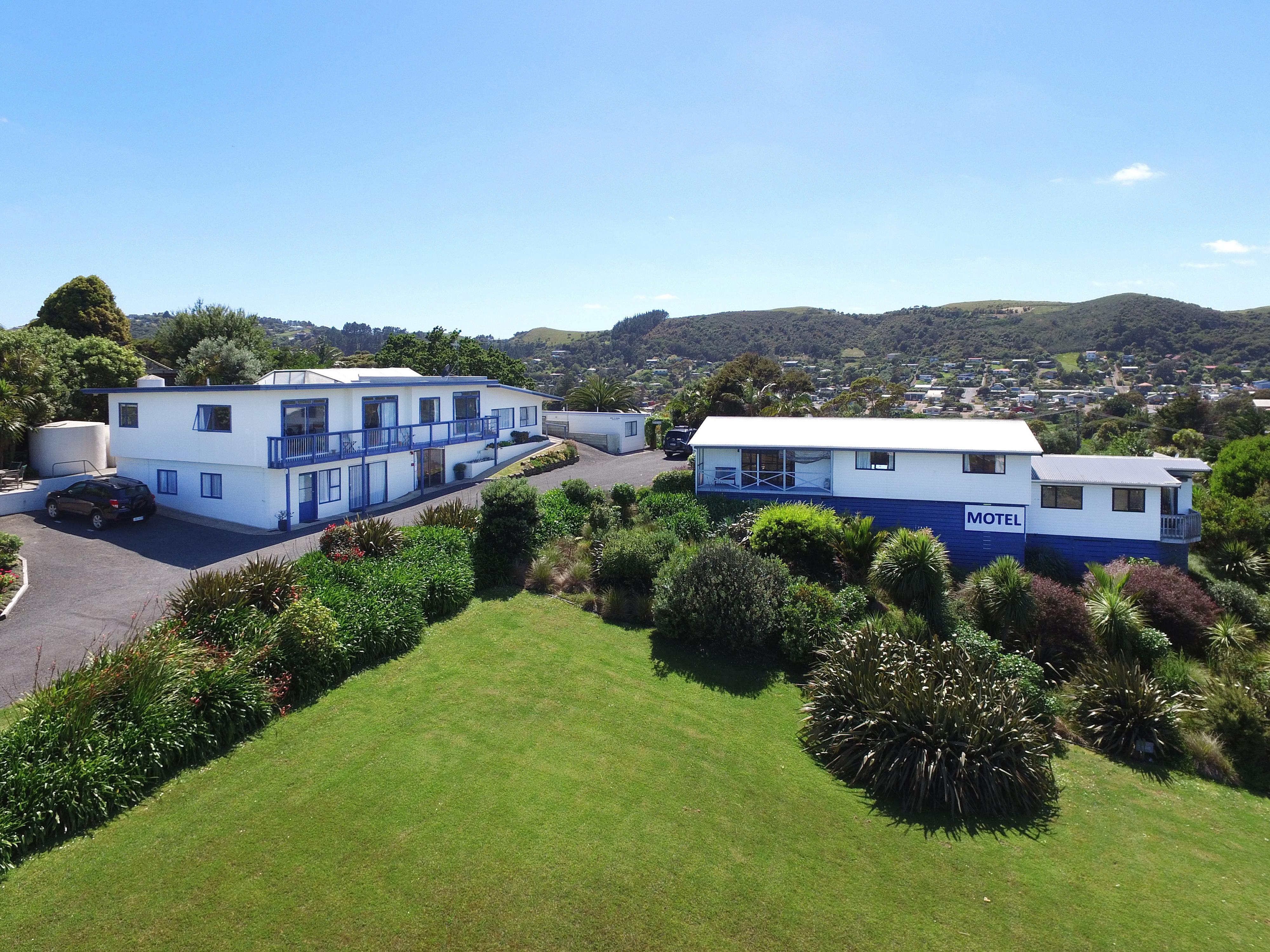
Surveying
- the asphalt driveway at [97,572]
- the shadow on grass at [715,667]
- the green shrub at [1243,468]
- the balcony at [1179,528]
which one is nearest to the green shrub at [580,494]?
the asphalt driveway at [97,572]

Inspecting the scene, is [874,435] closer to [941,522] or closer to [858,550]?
[941,522]

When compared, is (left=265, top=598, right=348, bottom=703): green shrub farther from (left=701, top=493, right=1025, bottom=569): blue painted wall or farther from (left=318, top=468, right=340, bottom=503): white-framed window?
(left=701, top=493, right=1025, bottom=569): blue painted wall

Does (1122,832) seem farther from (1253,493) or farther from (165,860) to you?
(1253,493)

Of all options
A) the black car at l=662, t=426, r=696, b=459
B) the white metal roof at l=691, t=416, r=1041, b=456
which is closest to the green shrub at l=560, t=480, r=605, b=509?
the white metal roof at l=691, t=416, r=1041, b=456

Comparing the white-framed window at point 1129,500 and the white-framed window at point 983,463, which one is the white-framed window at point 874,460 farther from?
the white-framed window at point 1129,500

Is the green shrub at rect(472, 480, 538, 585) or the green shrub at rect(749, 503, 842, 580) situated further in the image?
the green shrub at rect(749, 503, 842, 580)

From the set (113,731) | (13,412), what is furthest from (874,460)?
(13,412)
